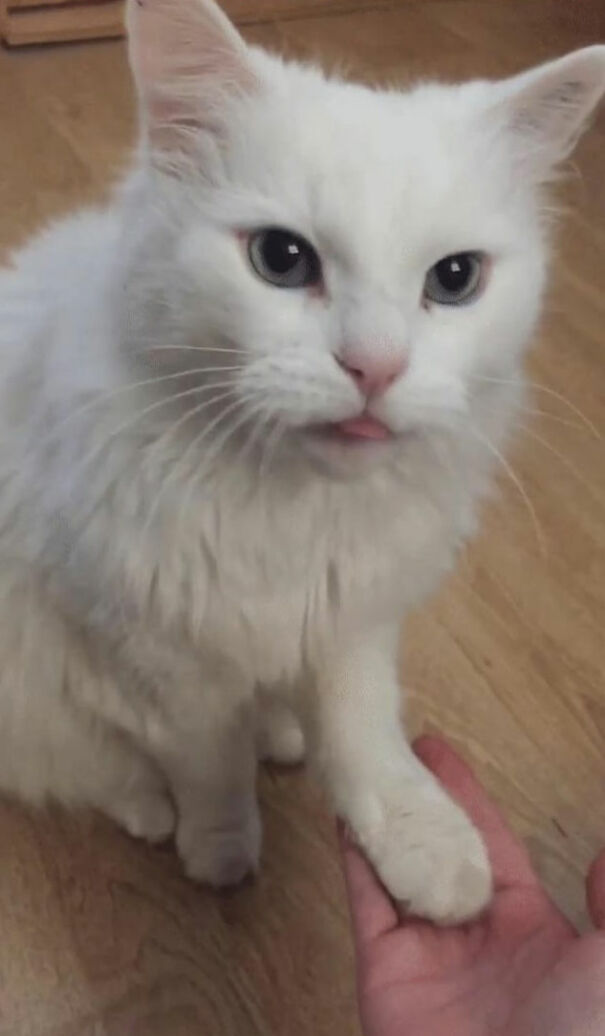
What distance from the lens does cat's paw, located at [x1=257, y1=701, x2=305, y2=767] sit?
1.24 m

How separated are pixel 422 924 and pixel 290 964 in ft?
0.68

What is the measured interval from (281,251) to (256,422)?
0.12 meters

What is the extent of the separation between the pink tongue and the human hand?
38 cm

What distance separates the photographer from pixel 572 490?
62.2 inches

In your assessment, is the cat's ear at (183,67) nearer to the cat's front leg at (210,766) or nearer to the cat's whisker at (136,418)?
the cat's whisker at (136,418)

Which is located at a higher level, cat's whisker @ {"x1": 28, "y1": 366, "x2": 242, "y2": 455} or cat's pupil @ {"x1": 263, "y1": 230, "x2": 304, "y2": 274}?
cat's pupil @ {"x1": 263, "y1": 230, "x2": 304, "y2": 274}

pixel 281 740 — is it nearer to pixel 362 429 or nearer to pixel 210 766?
pixel 210 766

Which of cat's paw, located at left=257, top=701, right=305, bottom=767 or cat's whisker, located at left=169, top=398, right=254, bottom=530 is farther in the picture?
cat's paw, located at left=257, top=701, right=305, bottom=767

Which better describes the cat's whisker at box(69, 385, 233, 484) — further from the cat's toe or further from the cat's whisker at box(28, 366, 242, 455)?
the cat's toe

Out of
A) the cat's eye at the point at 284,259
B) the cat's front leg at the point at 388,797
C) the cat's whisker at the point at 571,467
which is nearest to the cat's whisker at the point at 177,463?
the cat's eye at the point at 284,259

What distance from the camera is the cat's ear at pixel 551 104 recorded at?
0.78m

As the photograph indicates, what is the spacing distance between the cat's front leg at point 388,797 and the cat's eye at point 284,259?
37 centimetres

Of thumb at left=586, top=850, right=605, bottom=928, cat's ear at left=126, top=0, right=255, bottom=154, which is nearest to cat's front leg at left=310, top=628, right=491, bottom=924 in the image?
thumb at left=586, top=850, right=605, bottom=928

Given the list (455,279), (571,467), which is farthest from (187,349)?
(571,467)
